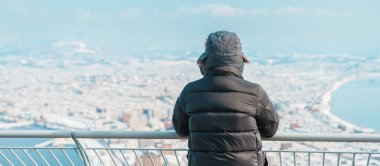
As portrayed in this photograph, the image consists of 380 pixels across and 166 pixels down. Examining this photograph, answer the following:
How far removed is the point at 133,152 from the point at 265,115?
1.16 m

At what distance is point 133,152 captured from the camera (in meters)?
3.12

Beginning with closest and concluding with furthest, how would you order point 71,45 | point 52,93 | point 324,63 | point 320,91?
1. point 320,91
2. point 52,93
3. point 324,63
4. point 71,45

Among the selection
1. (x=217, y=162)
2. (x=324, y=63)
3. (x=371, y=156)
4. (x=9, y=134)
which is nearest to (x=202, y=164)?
(x=217, y=162)

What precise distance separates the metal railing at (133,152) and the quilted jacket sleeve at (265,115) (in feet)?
0.87

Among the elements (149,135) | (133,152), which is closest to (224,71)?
(149,135)

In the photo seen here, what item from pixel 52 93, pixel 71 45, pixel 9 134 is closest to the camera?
pixel 9 134

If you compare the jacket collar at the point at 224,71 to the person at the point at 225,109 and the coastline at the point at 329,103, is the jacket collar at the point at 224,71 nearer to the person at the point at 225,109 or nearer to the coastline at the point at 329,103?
the person at the point at 225,109

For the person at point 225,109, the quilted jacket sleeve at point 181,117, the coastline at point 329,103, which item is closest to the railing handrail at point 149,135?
the quilted jacket sleeve at point 181,117

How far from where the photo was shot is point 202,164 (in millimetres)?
2268

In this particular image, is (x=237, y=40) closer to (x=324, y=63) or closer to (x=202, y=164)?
(x=202, y=164)

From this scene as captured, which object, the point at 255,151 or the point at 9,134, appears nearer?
the point at 255,151

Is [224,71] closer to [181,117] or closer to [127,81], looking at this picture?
[181,117]

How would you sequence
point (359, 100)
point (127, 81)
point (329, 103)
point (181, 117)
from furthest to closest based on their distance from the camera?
point (127, 81) → point (359, 100) → point (329, 103) → point (181, 117)

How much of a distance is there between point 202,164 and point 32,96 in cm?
2839
